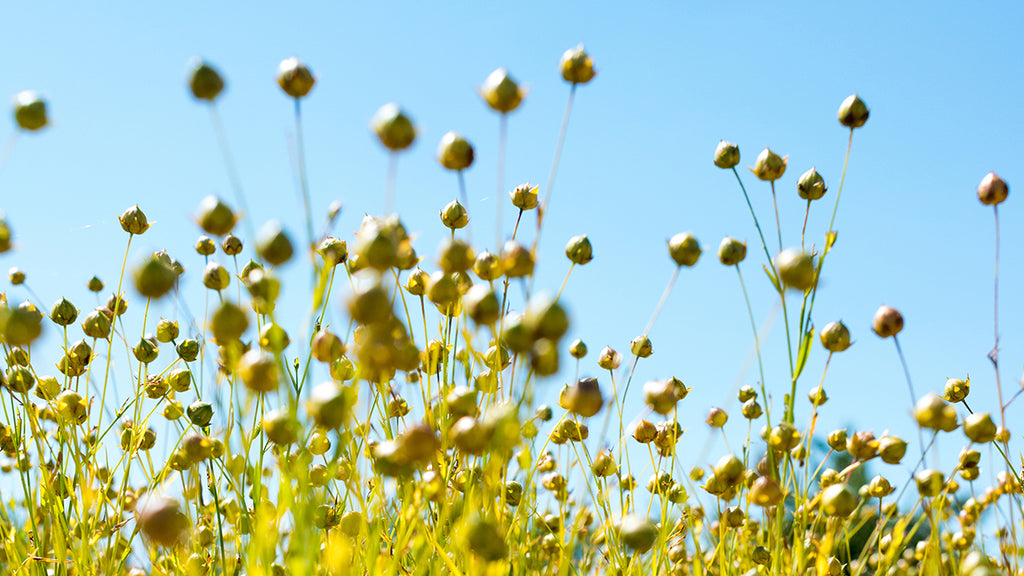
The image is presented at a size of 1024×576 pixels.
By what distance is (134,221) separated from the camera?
110 centimetres

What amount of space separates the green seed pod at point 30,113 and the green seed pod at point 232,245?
0.33 m

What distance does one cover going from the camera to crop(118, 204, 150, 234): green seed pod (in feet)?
3.59

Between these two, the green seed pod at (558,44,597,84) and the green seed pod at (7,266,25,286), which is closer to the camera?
the green seed pod at (558,44,597,84)

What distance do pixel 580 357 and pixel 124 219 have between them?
0.66m

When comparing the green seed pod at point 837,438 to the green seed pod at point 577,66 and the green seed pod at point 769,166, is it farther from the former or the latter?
the green seed pod at point 577,66

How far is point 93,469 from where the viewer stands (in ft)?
3.97

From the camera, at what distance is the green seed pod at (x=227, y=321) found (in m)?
0.50

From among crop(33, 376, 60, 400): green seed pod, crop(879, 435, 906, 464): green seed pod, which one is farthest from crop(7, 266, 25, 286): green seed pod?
crop(879, 435, 906, 464): green seed pod

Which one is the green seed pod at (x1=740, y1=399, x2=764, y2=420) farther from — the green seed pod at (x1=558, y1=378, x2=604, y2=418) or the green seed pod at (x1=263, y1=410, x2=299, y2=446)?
the green seed pod at (x1=263, y1=410, x2=299, y2=446)

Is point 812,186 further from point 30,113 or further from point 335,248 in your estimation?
point 30,113

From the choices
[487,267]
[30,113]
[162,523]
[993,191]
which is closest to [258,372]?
[162,523]

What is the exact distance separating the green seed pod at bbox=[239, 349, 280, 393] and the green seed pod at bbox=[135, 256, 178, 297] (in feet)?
0.28

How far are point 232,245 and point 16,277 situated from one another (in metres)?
0.46

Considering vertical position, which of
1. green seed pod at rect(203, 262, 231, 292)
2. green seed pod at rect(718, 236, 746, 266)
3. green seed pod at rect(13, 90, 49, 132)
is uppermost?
green seed pod at rect(13, 90, 49, 132)
